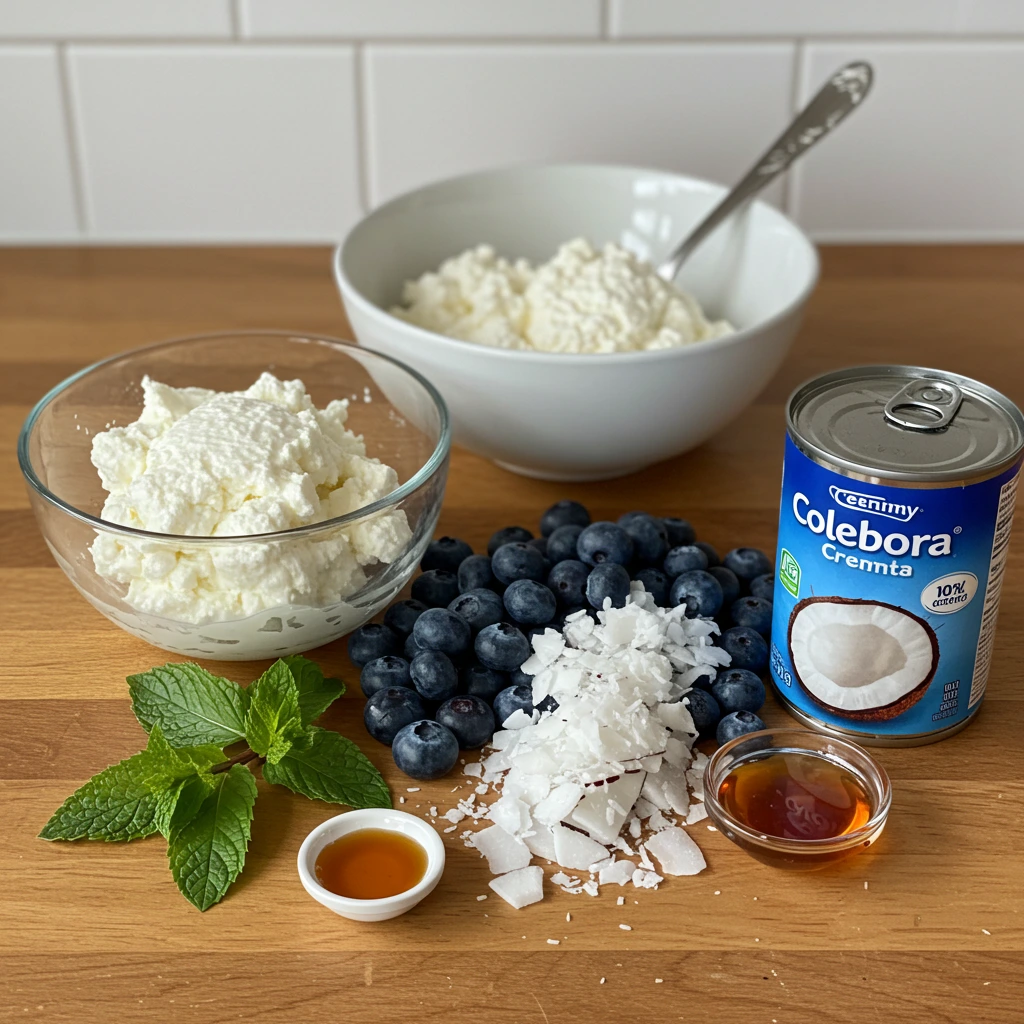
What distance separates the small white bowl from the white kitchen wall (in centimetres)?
113

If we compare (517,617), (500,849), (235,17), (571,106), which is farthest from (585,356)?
(235,17)

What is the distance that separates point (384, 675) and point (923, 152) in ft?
3.97

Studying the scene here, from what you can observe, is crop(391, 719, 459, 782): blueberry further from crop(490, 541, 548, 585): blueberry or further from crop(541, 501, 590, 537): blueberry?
crop(541, 501, 590, 537): blueberry

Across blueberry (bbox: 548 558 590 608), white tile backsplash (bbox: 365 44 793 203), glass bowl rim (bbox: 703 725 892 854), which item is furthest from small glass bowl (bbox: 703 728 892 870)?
white tile backsplash (bbox: 365 44 793 203)

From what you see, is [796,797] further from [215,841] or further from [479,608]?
[215,841]

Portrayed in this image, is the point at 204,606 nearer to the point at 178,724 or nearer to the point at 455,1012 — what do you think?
the point at 178,724

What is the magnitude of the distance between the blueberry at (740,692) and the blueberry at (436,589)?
250mm

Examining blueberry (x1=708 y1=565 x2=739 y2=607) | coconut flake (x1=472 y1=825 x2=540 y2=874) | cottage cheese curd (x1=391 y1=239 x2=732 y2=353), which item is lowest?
coconut flake (x1=472 y1=825 x2=540 y2=874)

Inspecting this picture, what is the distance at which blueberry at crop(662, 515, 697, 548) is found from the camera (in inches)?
44.3

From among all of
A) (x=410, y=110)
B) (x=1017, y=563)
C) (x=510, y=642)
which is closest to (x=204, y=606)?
(x=510, y=642)

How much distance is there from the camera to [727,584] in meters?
1.05

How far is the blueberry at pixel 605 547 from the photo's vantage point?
3.48 ft

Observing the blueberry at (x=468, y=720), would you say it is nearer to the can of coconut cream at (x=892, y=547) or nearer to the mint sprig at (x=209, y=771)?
the mint sprig at (x=209, y=771)

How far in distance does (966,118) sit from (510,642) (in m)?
1.17
